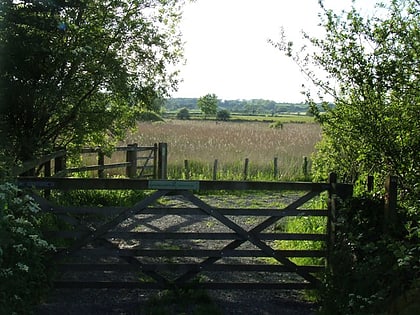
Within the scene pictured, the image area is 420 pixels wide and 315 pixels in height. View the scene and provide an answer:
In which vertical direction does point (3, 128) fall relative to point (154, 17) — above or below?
below

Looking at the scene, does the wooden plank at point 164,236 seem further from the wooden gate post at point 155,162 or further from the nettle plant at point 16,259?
the wooden gate post at point 155,162

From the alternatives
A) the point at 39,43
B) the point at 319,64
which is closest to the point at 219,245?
the point at 319,64

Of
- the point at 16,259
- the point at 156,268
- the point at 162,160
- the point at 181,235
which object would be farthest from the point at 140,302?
the point at 162,160

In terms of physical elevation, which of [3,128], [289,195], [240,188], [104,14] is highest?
[104,14]

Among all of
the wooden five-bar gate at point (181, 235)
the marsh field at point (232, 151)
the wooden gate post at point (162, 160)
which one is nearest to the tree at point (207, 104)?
the marsh field at point (232, 151)

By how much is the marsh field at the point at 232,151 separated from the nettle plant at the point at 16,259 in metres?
11.4

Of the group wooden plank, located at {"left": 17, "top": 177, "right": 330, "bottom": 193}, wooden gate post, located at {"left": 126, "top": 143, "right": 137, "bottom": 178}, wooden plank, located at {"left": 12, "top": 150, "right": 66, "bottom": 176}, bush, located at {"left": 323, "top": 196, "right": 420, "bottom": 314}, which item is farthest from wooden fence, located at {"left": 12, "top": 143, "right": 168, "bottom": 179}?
bush, located at {"left": 323, "top": 196, "right": 420, "bottom": 314}

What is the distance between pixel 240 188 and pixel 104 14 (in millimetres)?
4521

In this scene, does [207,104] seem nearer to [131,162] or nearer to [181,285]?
[131,162]

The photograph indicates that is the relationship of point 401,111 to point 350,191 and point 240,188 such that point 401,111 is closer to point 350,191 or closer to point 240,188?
point 350,191

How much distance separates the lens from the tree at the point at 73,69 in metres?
7.57

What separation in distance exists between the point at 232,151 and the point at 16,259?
17.4 metres

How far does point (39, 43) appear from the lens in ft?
25.4

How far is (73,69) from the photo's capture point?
8609mm
